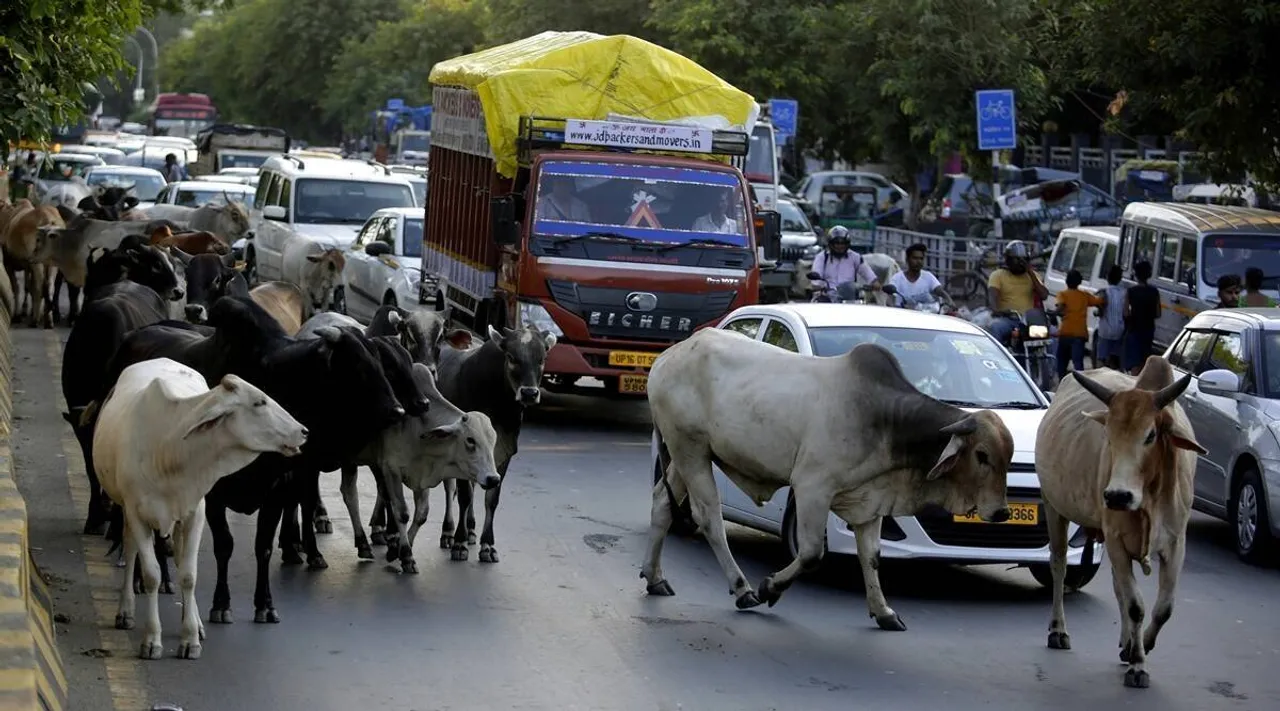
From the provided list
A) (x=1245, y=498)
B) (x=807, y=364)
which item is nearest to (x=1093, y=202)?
(x=1245, y=498)

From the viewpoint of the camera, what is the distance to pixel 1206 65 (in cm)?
2108

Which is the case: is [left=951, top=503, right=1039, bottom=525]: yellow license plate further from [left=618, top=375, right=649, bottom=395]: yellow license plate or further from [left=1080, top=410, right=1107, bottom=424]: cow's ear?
[left=618, top=375, right=649, bottom=395]: yellow license plate

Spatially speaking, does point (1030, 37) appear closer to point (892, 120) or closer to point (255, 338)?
point (892, 120)

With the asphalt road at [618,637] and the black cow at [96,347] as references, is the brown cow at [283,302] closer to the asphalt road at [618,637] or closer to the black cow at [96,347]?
the black cow at [96,347]

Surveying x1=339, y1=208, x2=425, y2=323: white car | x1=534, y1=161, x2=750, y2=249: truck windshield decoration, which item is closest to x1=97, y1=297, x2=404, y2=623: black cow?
x1=534, y1=161, x2=750, y2=249: truck windshield decoration

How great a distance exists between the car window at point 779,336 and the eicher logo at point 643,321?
5.23m

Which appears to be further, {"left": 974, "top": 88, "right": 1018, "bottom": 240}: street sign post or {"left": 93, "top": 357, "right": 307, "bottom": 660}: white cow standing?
{"left": 974, "top": 88, "right": 1018, "bottom": 240}: street sign post

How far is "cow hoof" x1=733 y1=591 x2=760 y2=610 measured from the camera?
11.3 metres

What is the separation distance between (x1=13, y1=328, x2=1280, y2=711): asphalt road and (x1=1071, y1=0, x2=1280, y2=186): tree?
8.04 meters

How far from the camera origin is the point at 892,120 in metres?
42.4

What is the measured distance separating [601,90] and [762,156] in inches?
564

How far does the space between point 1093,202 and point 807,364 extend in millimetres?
32238

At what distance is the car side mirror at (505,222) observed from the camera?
18.4 meters

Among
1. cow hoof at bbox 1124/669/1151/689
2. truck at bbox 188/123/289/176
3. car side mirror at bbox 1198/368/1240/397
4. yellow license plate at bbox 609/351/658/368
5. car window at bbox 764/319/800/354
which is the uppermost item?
truck at bbox 188/123/289/176
